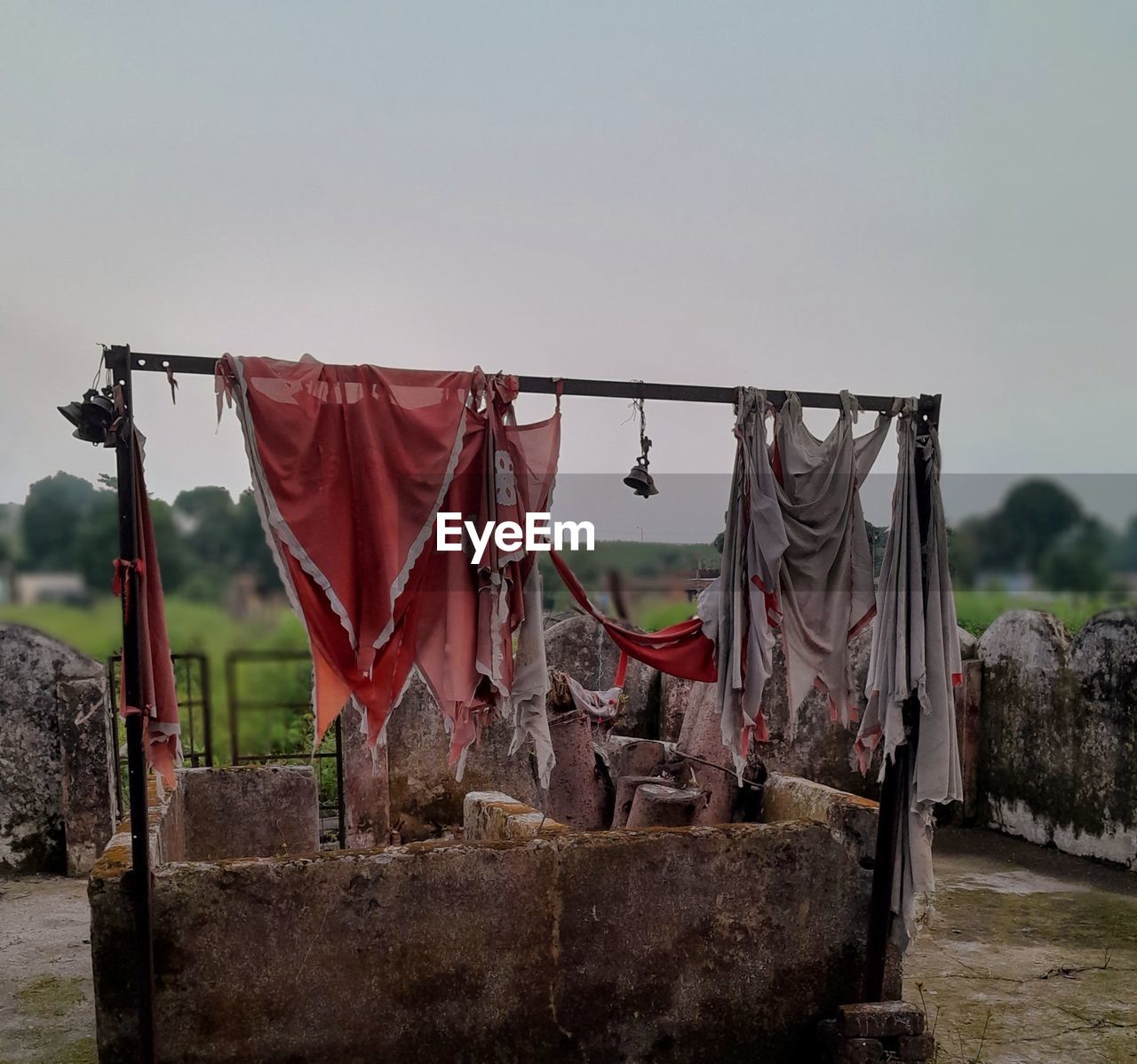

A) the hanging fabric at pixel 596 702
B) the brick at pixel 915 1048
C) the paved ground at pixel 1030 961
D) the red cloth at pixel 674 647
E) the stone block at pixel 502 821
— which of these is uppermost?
the red cloth at pixel 674 647

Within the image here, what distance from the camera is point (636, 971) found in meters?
3.81

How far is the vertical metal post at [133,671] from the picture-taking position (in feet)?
10.8

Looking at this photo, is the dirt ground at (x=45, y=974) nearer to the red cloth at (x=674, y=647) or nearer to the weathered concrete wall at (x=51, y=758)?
the weathered concrete wall at (x=51, y=758)

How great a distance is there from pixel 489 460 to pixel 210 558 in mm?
1061

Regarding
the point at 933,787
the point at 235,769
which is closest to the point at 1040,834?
the point at 933,787

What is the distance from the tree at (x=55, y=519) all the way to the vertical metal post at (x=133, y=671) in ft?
0.71

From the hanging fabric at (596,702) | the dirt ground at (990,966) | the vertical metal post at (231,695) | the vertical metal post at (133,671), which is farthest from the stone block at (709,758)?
the vertical metal post at (231,695)

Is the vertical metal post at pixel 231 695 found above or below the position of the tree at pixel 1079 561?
below

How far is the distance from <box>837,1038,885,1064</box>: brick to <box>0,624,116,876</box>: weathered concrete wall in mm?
5514

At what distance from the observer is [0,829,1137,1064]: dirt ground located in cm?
436

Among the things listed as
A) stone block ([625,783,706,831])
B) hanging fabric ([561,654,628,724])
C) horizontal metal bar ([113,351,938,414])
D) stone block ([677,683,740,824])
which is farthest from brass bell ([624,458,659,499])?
hanging fabric ([561,654,628,724])

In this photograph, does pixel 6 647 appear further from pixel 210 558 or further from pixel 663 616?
pixel 663 616

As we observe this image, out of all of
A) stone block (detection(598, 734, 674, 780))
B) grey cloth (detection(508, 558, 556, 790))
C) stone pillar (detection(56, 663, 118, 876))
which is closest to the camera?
grey cloth (detection(508, 558, 556, 790))

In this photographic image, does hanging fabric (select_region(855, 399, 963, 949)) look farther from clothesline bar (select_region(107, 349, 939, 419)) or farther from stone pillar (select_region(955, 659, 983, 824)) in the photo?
stone pillar (select_region(955, 659, 983, 824))
